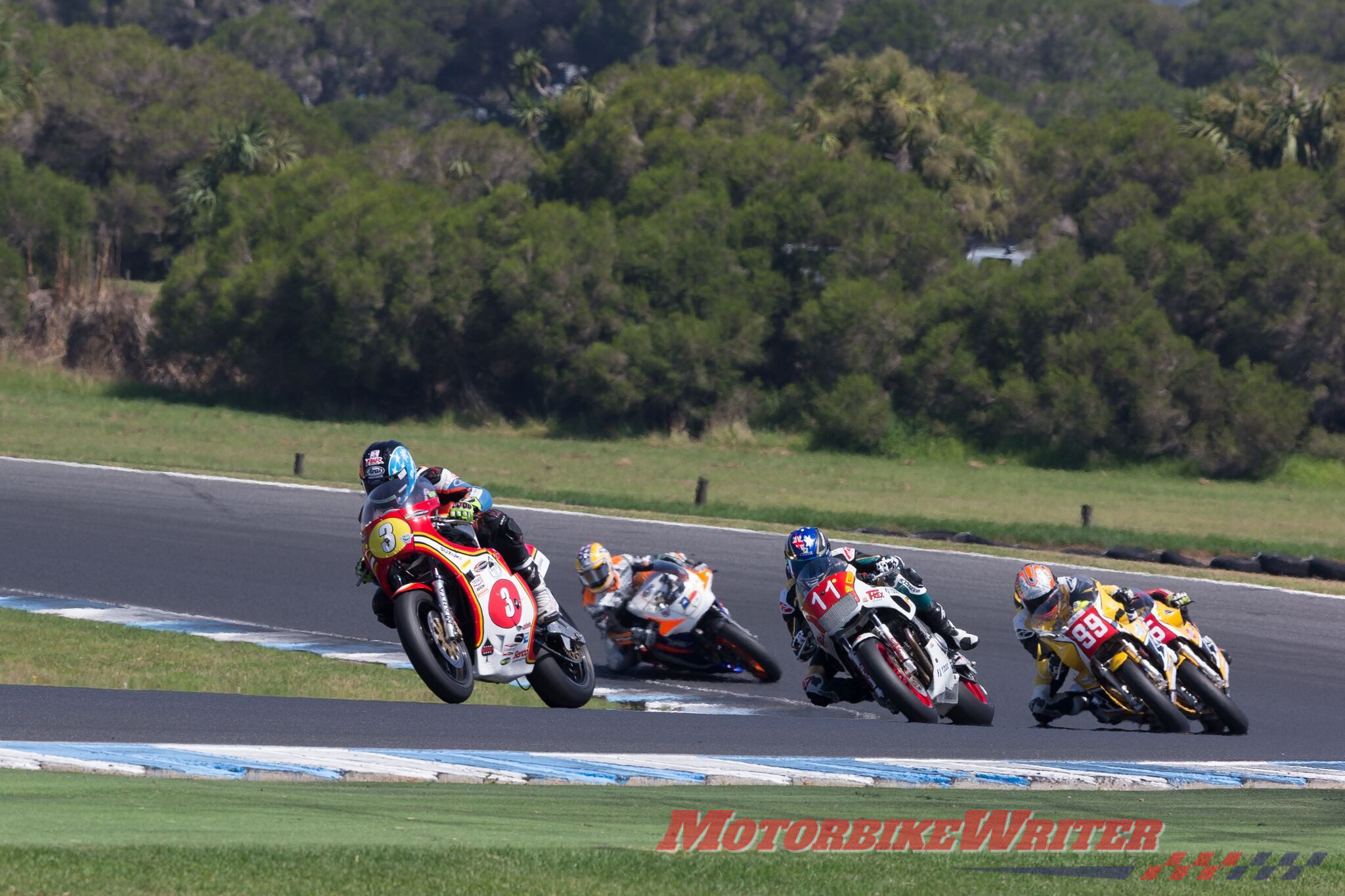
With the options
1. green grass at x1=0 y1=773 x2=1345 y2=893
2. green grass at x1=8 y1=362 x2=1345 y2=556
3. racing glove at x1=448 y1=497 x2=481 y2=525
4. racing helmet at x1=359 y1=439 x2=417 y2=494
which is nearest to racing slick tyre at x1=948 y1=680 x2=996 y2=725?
green grass at x1=0 y1=773 x2=1345 y2=893

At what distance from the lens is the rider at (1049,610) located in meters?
10.0

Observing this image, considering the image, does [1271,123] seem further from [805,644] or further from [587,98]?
[805,644]

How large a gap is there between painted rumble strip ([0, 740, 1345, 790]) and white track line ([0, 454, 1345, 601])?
Answer: 8622 millimetres

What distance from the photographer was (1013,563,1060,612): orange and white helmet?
10.2 meters

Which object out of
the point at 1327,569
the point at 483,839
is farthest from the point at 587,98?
the point at 483,839

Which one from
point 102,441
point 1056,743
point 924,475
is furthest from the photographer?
point 924,475

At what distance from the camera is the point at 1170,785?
7750 mm

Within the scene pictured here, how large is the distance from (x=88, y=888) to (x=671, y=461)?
30564mm

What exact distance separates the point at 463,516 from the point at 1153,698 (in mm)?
4075

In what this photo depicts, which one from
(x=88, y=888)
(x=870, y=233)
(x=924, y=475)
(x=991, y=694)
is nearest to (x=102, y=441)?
(x=924, y=475)

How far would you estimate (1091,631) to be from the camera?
985 cm

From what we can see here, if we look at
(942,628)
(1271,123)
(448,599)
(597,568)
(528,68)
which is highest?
(528,68)

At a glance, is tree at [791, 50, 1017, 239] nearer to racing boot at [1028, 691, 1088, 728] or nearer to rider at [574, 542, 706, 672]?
rider at [574, 542, 706, 672]

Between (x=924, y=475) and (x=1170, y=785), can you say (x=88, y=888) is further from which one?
(x=924, y=475)
